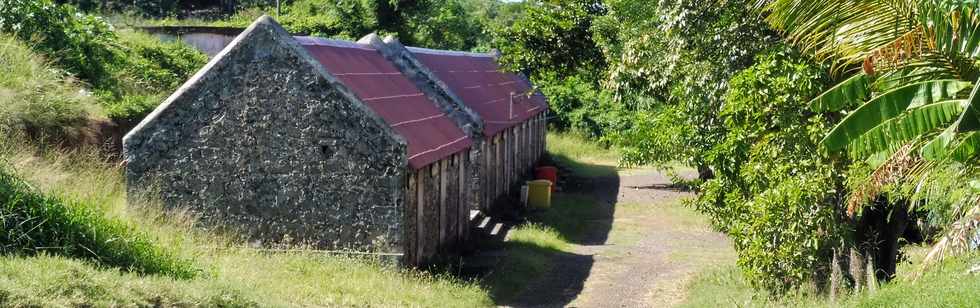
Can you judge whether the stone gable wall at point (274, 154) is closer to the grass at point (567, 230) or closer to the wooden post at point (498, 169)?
the grass at point (567, 230)

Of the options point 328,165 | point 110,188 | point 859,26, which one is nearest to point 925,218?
point 859,26

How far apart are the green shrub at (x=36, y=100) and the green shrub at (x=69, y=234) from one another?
4881 millimetres

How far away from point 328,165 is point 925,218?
8.57 metres

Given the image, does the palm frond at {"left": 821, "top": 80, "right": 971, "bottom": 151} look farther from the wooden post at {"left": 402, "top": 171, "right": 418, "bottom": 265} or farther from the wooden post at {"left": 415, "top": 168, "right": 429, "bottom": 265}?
the wooden post at {"left": 415, "top": 168, "right": 429, "bottom": 265}

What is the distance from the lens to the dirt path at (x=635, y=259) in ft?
60.2

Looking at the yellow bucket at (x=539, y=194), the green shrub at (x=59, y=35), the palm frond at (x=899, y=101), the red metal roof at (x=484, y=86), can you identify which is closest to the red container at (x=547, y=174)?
the red metal roof at (x=484, y=86)

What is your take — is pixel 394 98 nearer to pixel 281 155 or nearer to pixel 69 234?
pixel 281 155

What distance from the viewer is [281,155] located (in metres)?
17.1

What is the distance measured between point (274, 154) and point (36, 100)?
3.91 m

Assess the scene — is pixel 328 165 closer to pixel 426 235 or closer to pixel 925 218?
pixel 426 235

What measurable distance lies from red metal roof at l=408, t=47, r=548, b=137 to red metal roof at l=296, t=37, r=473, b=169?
8.27ft

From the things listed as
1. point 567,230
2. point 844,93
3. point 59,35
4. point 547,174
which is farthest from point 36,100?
point 547,174

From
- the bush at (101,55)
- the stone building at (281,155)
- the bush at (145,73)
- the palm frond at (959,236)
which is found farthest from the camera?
the bush at (101,55)

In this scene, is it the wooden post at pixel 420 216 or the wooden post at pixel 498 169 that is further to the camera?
the wooden post at pixel 498 169
